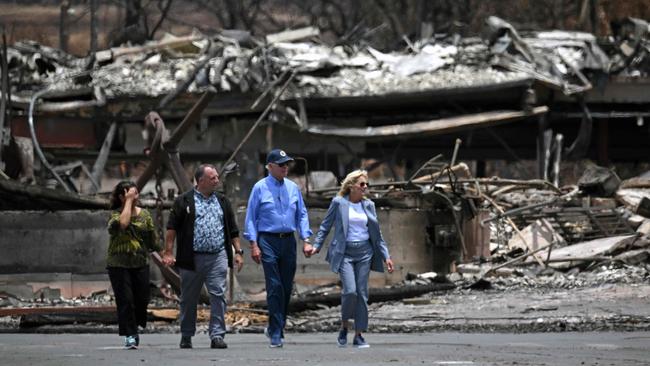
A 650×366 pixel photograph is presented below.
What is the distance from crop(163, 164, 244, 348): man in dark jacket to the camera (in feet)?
48.4

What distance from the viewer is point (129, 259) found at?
14984 mm

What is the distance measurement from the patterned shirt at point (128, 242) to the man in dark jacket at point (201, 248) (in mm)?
342

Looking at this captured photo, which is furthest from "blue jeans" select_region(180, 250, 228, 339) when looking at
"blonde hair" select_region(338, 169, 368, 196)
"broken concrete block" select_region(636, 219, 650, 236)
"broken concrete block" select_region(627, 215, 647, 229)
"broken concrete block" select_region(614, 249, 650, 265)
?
"broken concrete block" select_region(627, 215, 647, 229)

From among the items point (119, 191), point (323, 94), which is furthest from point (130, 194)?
point (323, 94)

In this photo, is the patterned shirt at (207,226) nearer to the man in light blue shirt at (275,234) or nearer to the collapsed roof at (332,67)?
the man in light blue shirt at (275,234)

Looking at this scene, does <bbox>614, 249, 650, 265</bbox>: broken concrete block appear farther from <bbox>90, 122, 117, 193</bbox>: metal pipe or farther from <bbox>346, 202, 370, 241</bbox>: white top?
<bbox>90, 122, 117, 193</bbox>: metal pipe

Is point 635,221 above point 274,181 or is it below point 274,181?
below

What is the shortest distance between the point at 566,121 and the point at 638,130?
2.43 m

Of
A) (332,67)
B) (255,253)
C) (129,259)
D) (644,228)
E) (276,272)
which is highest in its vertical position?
(332,67)

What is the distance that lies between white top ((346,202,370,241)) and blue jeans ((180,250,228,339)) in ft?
3.75

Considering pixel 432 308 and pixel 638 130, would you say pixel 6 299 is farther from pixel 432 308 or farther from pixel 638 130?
pixel 638 130

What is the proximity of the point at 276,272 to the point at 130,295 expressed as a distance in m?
1.27

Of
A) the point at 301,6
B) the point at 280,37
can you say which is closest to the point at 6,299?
the point at 280,37

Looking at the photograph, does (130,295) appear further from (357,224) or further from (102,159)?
(102,159)
